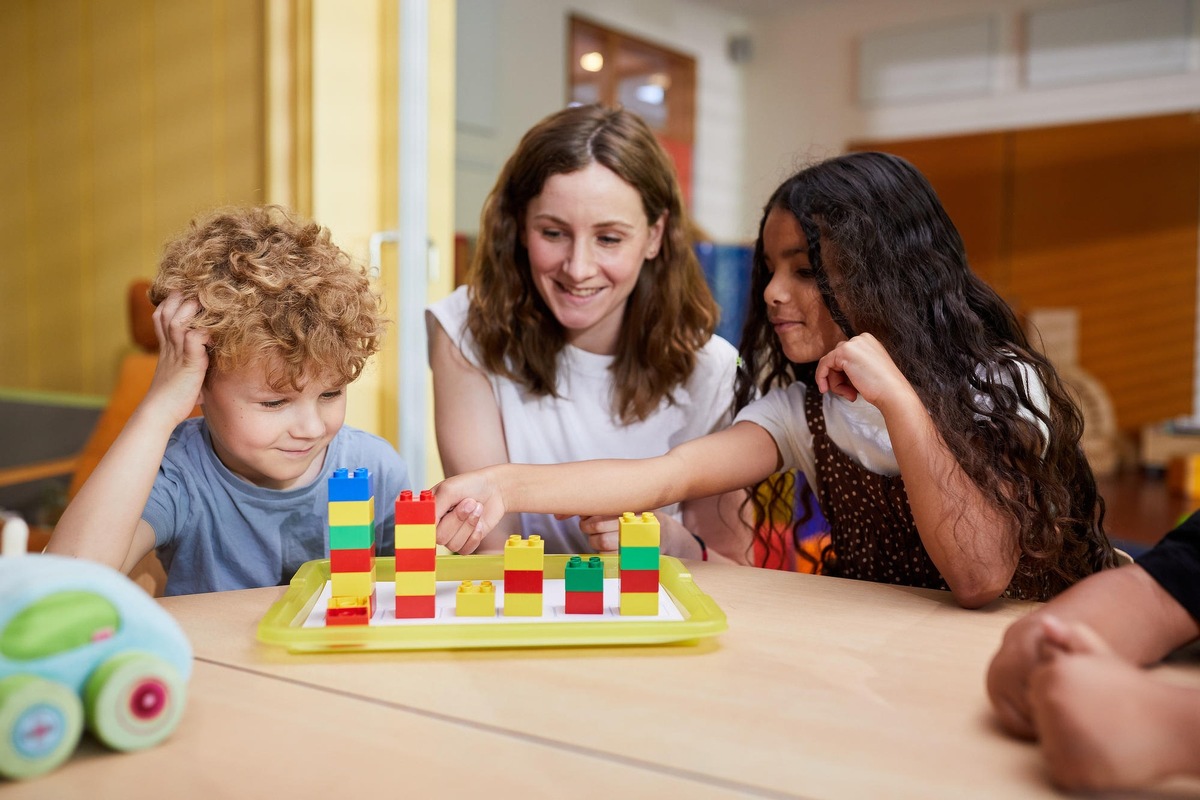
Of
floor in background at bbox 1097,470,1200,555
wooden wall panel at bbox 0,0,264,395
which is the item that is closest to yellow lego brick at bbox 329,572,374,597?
wooden wall panel at bbox 0,0,264,395

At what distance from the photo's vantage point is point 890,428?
112 centimetres

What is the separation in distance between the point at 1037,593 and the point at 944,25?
6.03 meters

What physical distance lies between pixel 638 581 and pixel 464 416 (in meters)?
0.78

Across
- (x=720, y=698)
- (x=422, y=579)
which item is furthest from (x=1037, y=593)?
(x=422, y=579)

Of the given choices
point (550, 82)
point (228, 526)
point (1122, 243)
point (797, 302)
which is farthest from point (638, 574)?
point (1122, 243)

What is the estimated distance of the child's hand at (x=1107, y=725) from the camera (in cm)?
59

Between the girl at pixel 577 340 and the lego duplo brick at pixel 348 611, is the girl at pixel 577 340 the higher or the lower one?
the higher one

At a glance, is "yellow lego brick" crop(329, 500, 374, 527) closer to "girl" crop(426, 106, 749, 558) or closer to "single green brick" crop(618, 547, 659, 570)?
"single green brick" crop(618, 547, 659, 570)

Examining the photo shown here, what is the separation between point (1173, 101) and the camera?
5.79 metres

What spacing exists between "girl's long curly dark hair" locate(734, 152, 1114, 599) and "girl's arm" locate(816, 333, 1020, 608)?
19 millimetres

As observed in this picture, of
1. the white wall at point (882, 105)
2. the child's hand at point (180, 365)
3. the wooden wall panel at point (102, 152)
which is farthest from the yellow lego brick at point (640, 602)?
the white wall at point (882, 105)

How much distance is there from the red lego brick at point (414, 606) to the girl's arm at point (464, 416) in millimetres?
652

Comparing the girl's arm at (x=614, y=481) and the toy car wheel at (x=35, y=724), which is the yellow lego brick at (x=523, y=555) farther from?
the toy car wheel at (x=35, y=724)

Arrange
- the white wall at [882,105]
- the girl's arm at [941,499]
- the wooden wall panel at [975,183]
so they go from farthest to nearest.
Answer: the wooden wall panel at [975,183] < the white wall at [882,105] < the girl's arm at [941,499]
